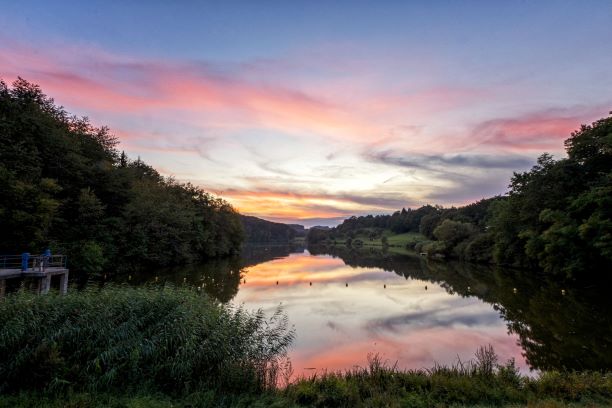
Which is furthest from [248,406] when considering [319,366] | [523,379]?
[523,379]

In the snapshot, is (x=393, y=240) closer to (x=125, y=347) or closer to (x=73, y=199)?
(x=73, y=199)

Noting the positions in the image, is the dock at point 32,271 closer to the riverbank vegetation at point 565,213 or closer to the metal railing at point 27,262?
the metal railing at point 27,262

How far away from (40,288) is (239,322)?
15438 millimetres

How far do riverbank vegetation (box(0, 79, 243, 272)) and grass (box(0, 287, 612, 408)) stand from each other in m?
15.4

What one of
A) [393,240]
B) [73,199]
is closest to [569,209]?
[73,199]

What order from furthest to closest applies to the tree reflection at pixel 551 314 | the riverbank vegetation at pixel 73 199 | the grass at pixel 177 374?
the riverbank vegetation at pixel 73 199 → the tree reflection at pixel 551 314 → the grass at pixel 177 374

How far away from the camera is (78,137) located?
37.6 m

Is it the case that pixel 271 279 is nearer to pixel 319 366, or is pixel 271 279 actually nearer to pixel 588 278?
pixel 319 366

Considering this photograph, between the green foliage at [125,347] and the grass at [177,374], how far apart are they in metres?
0.02

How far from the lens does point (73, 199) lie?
3241cm

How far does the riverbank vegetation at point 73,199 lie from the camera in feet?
76.4

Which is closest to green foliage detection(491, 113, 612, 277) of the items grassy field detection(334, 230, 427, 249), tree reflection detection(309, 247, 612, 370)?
tree reflection detection(309, 247, 612, 370)

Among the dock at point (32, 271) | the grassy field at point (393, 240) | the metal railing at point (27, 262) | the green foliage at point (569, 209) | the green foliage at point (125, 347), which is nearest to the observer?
the green foliage at point (125, 347)

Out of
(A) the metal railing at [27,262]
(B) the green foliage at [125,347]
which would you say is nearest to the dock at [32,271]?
(A) the metal railing at [27,262]
